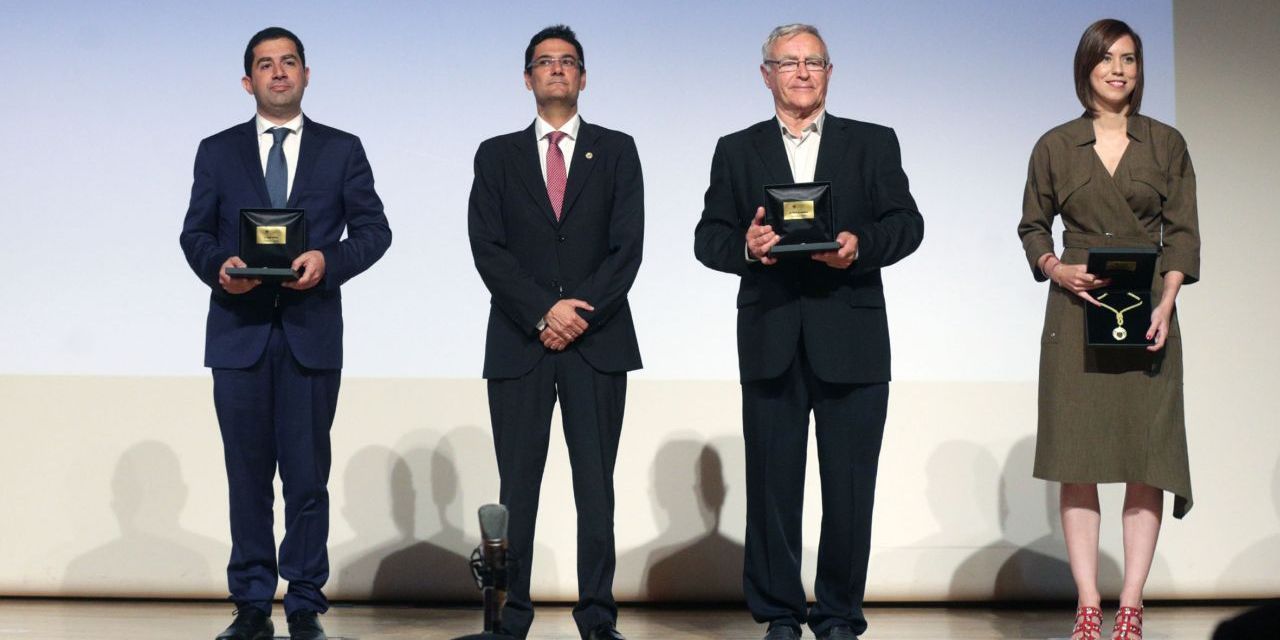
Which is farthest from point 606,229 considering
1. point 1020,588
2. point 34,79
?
point 34,79

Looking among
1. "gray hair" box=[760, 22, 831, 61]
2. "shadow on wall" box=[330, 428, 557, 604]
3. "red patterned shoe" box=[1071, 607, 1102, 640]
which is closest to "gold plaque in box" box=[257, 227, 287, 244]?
"gray hair" box=[760, 22, 831, 61]

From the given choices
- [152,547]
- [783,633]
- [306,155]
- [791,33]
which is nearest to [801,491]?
[783,633]

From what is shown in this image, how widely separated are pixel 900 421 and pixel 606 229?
1.64 metres

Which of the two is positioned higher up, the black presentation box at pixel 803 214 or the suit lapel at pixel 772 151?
the suit lapel at pixel 772 151

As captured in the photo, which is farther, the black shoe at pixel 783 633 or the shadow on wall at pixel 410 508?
the shadow on wall at pixel 410 508

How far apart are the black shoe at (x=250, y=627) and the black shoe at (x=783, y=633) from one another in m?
1.30

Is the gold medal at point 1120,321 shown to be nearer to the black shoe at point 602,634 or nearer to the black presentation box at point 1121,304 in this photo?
the black presentation box at point 1121,304

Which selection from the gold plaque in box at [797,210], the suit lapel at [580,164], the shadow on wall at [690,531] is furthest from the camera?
the shadow on wall at [690,531]

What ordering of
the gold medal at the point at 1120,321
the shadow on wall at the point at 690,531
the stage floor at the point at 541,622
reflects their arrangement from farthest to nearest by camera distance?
the shadow on wall at the point at 690,531, the stage floor at the point at 541,622, the gold medal at the point at 1120,321

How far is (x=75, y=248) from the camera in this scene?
4.86 metres

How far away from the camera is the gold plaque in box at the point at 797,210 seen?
3.30 m

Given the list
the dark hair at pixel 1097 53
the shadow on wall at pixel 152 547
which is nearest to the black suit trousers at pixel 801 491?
the dark hair at pixel 1097 53

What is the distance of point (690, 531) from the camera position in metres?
4.81

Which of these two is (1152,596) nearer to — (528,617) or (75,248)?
(528,617)
